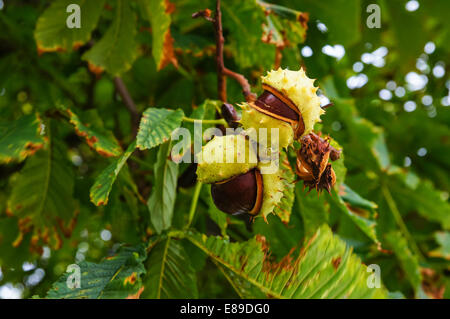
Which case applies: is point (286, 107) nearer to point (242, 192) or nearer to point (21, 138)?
point (242, 192)

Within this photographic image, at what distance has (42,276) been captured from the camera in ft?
7.91

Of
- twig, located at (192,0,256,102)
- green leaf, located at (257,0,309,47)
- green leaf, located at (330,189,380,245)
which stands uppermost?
green leaf, located at (257,0,309,47)

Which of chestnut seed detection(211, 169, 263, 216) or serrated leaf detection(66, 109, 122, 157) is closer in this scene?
chestnut seed detection(211, 169, 263, 216)

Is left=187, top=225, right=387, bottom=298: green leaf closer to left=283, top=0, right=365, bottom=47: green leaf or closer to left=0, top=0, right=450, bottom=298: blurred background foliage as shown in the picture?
left=0, top=0, right=450, bottom=298: blurred background foliage

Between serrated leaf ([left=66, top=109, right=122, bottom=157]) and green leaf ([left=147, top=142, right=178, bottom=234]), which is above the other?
serrated leaf ([left=66, top=109, right=122, bottom=157])

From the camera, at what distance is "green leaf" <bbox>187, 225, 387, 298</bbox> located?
0.81 m

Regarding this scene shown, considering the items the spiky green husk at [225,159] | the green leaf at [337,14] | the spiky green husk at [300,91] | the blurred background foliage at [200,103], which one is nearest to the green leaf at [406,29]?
the blurred background foliage at [200,103]

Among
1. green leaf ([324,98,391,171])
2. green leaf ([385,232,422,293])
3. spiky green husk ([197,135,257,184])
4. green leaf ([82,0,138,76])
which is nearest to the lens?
spiky green husk ([197,135,257,184])

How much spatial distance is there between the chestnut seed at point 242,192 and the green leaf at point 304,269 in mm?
161

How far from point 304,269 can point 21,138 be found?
0.80 meters

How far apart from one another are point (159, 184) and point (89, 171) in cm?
141

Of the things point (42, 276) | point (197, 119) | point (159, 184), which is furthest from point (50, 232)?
point (42, 276)

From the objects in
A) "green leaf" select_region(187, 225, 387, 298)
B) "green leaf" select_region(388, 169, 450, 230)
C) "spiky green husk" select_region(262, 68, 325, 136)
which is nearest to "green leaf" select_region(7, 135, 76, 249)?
"green leaf" select_region(187, 225, 387, 298)

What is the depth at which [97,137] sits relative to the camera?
110cm
